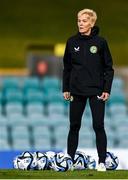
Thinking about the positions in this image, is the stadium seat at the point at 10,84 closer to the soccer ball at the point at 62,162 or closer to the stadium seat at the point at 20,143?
the stadium seat at the point at 20,143

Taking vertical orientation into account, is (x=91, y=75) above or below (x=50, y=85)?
above

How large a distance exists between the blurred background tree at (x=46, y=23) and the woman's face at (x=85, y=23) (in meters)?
8.86

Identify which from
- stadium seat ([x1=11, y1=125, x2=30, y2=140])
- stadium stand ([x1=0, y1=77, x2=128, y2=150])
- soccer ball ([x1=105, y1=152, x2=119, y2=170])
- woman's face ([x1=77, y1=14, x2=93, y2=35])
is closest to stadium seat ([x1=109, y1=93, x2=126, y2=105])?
stadium stand ([x1=0, y1=77, x2=128, y2=150])

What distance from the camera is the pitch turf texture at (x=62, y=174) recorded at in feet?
20.8

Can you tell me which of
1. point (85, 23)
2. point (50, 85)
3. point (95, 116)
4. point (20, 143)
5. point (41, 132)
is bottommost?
point (20, 143)

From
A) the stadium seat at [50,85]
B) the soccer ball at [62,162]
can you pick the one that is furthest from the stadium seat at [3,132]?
the soccer ball at [62,162]

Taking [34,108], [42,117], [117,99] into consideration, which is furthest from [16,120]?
[117,99]

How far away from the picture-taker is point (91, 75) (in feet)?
22.3

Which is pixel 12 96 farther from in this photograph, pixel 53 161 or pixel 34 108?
pixel 53 161

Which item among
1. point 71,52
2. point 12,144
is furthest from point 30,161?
point 12,144

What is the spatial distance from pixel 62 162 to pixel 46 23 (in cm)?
916

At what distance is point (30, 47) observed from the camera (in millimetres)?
16031

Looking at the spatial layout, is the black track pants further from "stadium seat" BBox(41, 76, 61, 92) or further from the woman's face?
"stadium seat" BBox(41, 76, 61, 92)

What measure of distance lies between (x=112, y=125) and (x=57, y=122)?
101cm
